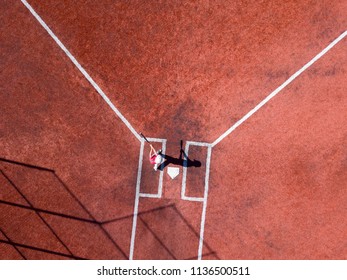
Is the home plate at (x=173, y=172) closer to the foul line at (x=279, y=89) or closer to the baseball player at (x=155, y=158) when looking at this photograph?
the baseball player at (x=155, y=158)

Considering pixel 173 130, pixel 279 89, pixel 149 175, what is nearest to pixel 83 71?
pixel 173 130

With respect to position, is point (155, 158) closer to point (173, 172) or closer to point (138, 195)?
point (173, 172)

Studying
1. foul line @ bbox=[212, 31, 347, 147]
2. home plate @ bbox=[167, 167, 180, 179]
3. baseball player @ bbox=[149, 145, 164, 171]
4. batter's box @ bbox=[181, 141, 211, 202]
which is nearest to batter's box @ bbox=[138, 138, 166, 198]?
baseball player @ bbox=[149, 145, 164, 171]

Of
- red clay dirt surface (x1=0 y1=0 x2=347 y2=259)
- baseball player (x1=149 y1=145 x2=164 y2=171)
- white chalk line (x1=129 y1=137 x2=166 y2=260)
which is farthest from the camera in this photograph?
white chalk line (x1=129 y1=137 x2=166 y2=260)

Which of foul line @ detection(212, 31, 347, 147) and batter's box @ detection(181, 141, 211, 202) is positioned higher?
foul line @ detection(212, 31, 347, 147)

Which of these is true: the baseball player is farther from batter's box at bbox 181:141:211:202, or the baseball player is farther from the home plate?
batter's box at bbox 181:141:211:202

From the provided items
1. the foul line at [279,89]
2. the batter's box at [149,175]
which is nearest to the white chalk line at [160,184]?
the batter's box at [149,175]

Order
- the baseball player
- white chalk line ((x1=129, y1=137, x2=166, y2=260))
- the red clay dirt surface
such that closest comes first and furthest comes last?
the baseball player < the red clay dirt surface < white chalk line ((x1=129, y1=137, x2=166, y2=260))
